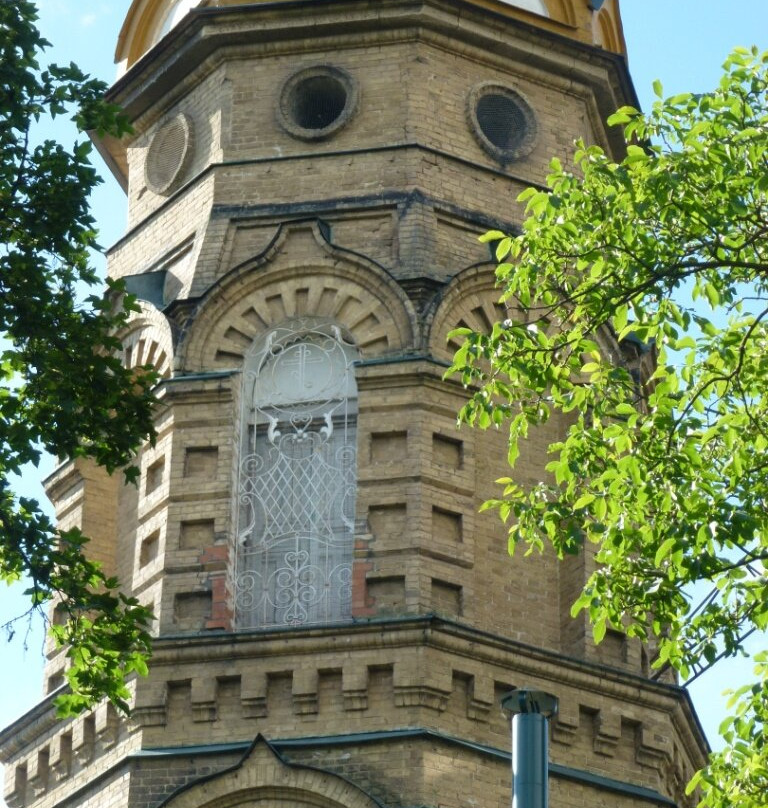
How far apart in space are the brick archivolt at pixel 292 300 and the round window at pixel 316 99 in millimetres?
1647

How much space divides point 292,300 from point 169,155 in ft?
10.4

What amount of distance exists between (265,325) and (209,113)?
3160 mm

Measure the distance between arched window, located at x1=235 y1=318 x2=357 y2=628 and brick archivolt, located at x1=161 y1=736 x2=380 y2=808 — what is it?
1.84 metres

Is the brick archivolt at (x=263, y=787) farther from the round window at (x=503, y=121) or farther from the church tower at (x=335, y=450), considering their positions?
the round window at (x=503, y=121)

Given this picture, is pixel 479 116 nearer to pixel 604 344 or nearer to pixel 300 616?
pixel 604 344

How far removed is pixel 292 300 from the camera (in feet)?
80.7

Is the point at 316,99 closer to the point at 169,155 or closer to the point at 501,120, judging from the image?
the point at 169,155

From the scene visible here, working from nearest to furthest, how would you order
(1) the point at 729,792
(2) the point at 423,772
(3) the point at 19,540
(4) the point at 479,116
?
(1) the point at 729,792, (3) the point at 19,540, (2) the point at 423,772, (4) the point at 479,116

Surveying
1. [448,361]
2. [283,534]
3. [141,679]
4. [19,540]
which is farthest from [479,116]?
[19,540]

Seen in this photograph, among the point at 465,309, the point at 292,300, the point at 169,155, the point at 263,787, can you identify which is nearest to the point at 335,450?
the point at 292,300

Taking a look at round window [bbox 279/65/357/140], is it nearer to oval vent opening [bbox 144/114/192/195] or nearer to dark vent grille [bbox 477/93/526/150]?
oval vent opening [bbox 144/114/192/195]

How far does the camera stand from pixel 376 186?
82.5ft

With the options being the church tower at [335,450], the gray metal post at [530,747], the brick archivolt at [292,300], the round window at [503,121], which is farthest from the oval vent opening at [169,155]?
the gray metal post at [530,747]

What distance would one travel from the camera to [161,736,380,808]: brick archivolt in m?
21.3
